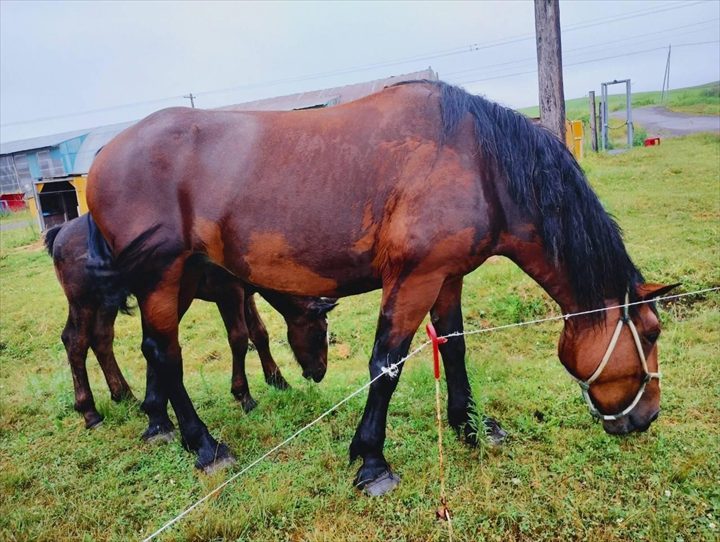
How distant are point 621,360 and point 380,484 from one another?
1658mm

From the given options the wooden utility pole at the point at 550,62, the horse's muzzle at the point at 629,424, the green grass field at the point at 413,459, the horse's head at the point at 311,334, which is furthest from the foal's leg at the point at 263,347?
the wooden utility pole at the point at 550,62

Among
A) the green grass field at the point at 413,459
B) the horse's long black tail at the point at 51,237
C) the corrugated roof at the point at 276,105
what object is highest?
the corrugated roof at the point at 276,105

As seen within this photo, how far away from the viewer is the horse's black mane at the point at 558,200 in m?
2.91

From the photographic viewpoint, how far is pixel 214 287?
449cm

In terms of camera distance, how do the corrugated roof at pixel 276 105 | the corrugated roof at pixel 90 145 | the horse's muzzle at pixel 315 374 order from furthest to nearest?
the corrugated roof at pixel 90 145, the corrugated roof at pixel 276 105, the horse's muzzle at pixel 315 374

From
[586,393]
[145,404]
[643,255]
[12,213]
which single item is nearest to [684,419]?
[586,393]

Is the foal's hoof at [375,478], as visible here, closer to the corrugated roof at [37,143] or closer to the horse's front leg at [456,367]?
the horse's front leg at [456,367]

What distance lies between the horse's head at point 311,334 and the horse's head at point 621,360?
224 cm

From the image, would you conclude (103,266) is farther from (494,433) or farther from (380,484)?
(494,433)

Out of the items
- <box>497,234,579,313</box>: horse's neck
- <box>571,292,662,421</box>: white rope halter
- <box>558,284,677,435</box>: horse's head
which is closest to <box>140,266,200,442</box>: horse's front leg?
<box>497,234,579,313</box>: horse's neck

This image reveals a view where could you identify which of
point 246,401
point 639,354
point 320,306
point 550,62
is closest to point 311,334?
point 320,306

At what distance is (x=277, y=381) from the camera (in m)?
4.96

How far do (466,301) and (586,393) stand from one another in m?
3.40

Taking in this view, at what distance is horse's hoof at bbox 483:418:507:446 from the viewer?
3.49 metres
